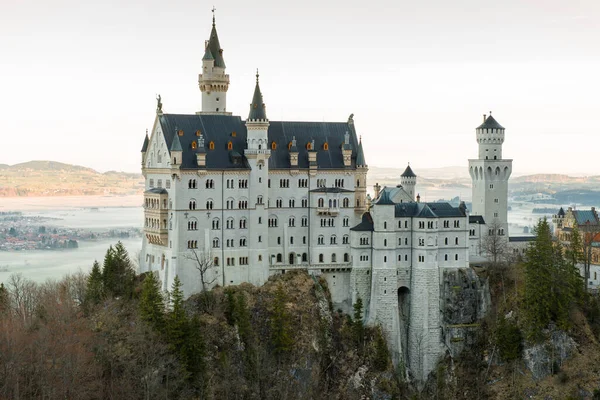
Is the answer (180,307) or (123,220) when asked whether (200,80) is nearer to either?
(180,307)

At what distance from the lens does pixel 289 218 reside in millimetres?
108750

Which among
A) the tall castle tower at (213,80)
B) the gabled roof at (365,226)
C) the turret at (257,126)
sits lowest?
the gabled roof at (365,226)

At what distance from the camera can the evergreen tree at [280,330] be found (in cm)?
10012

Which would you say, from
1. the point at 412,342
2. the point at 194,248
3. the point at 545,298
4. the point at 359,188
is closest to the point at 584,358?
the point at 545,298

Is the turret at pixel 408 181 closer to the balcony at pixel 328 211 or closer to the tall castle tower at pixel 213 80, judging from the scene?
the balcony at pixel 328 211

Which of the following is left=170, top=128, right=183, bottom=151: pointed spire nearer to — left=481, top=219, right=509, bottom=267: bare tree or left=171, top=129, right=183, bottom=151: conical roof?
left=171, top=129, right=183, bottom=151: conical roof

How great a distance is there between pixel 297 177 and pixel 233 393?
89.4 feet

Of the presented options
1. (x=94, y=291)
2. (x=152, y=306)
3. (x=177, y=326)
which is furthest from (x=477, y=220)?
(x=94, y=291)

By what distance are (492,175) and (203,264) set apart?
42.2 m

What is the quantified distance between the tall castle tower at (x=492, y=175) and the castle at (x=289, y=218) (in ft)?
35.2

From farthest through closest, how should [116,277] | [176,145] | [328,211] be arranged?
1. [328,211]
2. [116,277]
3. [176,145]

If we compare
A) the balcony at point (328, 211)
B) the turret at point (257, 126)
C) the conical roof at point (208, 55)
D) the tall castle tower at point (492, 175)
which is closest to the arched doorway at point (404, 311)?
the balcony at point (328, 211)

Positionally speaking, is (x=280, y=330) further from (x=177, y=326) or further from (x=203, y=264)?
(x=177, y=326)

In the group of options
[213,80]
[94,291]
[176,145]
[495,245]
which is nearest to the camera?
[176,145]
